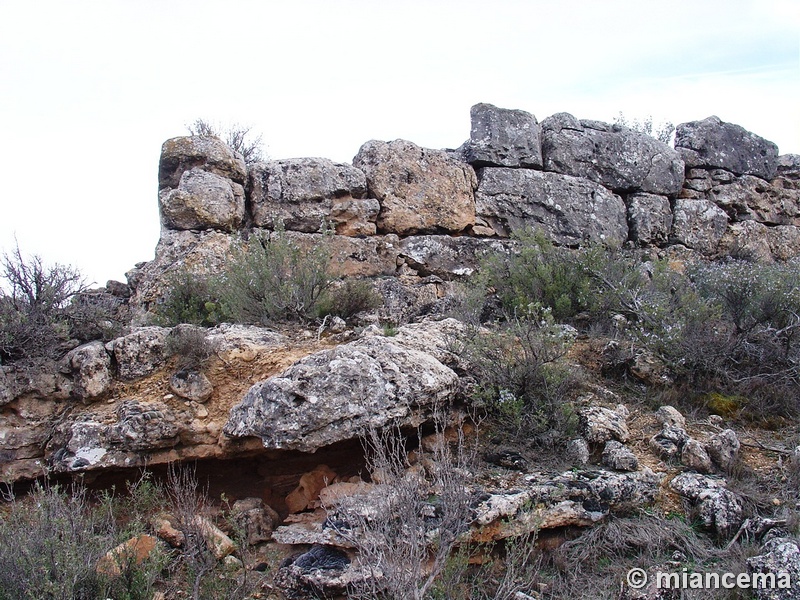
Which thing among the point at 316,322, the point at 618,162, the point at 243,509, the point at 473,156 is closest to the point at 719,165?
the point at 618,162

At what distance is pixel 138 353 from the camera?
519cm

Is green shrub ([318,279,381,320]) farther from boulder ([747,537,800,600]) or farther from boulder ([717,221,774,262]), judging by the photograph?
boulder ([717,221,774,262])

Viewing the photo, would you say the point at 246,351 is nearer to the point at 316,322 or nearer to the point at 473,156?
the point at 316,322

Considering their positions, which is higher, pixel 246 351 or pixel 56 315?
pixel 56 315

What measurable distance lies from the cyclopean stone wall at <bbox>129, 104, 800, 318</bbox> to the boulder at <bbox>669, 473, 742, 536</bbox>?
126 inches

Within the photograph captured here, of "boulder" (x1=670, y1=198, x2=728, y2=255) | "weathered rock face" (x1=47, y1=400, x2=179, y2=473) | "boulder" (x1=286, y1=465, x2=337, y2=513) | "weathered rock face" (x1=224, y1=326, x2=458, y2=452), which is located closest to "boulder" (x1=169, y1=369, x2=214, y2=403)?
"weathered rock face" (x1=47, y1=400, x2=179, y2=473)

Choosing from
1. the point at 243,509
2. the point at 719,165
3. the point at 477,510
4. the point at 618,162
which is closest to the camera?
the point at 477,510

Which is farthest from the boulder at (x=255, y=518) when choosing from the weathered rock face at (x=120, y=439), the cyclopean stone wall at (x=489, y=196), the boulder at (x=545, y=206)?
the boulder at (x=545, y=206)

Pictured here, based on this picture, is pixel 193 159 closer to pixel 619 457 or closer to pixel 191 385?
pixel 191 385

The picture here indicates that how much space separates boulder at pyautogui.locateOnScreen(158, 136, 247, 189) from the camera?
292 inches

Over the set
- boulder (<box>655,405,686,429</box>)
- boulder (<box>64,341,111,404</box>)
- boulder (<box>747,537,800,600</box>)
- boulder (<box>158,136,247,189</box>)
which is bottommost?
boulder (<box>747,537,800,600</box>)

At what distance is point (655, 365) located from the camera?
5.68 meters

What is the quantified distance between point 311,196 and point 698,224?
522 cm

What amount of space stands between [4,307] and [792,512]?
566 centimetres
